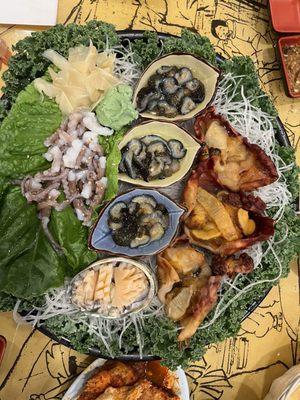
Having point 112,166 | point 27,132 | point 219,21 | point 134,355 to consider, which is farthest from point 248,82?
point 134,355

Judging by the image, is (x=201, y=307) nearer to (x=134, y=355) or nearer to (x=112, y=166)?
(x=134, y=355)

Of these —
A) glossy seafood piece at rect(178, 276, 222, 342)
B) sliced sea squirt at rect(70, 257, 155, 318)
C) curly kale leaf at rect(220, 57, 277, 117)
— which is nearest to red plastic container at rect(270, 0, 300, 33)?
curly kale leaf at rect(220, 57, 277, 117)

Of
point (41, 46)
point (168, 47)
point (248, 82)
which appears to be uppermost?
point (41, 46)

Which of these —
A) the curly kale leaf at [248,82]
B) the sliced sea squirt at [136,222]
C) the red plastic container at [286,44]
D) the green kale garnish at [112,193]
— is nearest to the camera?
the sliced sea squirt at [136,222]

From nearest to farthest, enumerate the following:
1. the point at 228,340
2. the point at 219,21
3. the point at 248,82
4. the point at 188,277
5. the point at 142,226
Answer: the point at 142,226
the point at 188,277
the point at 248,82
the point at 228,340
the point at 219,21

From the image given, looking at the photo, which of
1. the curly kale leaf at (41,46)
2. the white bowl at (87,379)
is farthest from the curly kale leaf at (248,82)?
the white bowl at (87,379)

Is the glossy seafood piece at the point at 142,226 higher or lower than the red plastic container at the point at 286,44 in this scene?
lower

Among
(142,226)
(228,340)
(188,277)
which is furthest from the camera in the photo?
(228,340)

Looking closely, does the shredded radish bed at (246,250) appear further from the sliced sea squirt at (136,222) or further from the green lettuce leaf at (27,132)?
the green lettuce leaf at (27,132)
